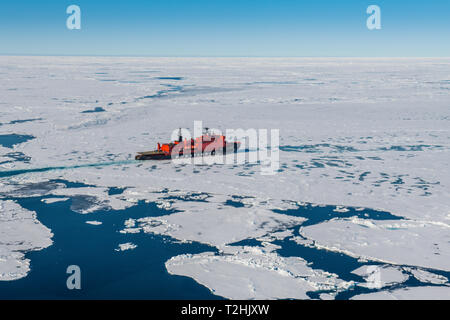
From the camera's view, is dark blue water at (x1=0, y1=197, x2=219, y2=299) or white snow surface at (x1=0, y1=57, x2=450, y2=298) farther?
white snow surface at (x1=0, y1=57, x2=450, y2=298)

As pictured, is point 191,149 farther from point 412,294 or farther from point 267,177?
point 412,294

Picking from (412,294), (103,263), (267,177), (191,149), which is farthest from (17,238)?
(191,149)

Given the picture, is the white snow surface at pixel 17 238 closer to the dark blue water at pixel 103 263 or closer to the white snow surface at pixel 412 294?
the dark blue water at pixel 103 263

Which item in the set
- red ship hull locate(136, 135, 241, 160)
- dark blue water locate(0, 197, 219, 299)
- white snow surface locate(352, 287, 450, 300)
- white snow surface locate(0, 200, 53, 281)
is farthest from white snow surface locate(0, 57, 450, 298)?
white snow surface locate(352, 287, 450, 300)

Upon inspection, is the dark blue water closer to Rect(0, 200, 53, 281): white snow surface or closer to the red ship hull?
Rect(0, 200, 53, 281): white snow surface

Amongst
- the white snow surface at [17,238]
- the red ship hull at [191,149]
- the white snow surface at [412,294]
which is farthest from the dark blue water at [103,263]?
the red ship hull at [191,149]
